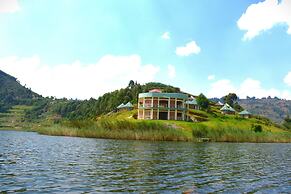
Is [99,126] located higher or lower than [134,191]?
higher

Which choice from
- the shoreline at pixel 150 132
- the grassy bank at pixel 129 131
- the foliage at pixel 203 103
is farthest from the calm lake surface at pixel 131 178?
the foliage at pixel 203 103

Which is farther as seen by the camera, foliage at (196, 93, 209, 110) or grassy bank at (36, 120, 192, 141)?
foliage at (196, 93, 209, 110)

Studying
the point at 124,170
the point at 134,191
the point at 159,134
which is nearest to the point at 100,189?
the point at 134,191

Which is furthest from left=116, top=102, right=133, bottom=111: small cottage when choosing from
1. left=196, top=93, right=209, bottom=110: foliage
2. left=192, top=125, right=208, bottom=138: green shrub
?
left=192, top=125, right=208, bottom=138: green shrub

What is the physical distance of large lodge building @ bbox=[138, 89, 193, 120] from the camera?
421 ft

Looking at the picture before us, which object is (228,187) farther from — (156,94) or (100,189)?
(156,94)

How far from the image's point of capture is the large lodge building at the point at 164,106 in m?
128

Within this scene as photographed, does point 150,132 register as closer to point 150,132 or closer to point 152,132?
point 150,132

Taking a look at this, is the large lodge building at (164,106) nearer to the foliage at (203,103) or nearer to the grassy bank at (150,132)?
the foliage at (203,103)

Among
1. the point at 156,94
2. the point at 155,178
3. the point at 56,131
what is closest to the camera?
the point at 155,178

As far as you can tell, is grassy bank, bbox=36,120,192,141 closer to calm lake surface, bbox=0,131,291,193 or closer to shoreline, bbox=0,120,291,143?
shoreline, bbox=0,120,291,143

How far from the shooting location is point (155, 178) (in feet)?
78.5

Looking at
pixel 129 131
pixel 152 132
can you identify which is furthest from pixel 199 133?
pixel 129 131

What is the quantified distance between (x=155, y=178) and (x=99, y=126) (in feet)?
191
